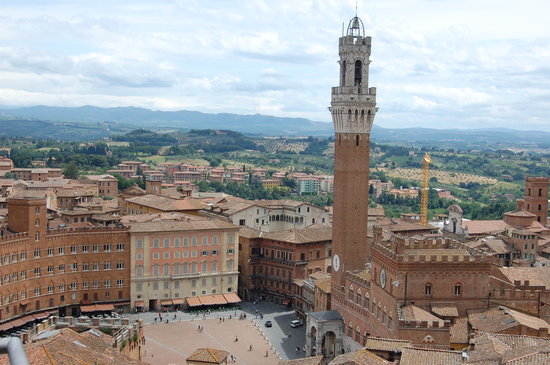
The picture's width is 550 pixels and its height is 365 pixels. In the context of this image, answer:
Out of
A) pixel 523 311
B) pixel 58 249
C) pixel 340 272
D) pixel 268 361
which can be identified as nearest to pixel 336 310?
→ pixel 340 272

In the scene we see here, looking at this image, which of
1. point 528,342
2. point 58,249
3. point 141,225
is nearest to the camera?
point 528,342

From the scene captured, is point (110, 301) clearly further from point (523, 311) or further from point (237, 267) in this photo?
point (523, 311)

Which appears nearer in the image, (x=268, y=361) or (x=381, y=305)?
(x=381, y=305)

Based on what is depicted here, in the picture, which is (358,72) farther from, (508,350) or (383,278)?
(508,350)

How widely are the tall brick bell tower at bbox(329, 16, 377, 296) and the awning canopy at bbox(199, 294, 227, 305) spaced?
17.9 m

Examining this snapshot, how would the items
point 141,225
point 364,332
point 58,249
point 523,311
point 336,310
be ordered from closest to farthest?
point 523,311 < point 364,332 < point 336,310 < point 58,249 < point 141,225

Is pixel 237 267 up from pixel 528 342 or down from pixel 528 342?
down

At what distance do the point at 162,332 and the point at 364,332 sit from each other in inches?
860

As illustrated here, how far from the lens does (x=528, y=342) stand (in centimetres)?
3547

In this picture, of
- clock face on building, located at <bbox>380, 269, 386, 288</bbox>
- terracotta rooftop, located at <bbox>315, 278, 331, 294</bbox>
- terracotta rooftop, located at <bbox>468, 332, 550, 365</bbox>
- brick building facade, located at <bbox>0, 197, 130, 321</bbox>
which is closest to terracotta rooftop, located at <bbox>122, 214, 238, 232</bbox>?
brick building facade, located at <bbox>0, 197, 130, 321</bbox>

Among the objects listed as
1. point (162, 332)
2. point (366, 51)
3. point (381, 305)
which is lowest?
point (162, 332)

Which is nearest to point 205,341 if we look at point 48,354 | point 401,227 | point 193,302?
point 193,302

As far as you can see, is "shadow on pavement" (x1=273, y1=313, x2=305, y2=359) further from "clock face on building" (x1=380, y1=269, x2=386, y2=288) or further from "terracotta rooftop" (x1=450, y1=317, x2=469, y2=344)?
"terracotta rooftop" (x1=450, y1=317, x2=469, y2=344)

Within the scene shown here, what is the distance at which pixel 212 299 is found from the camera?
257 feet
